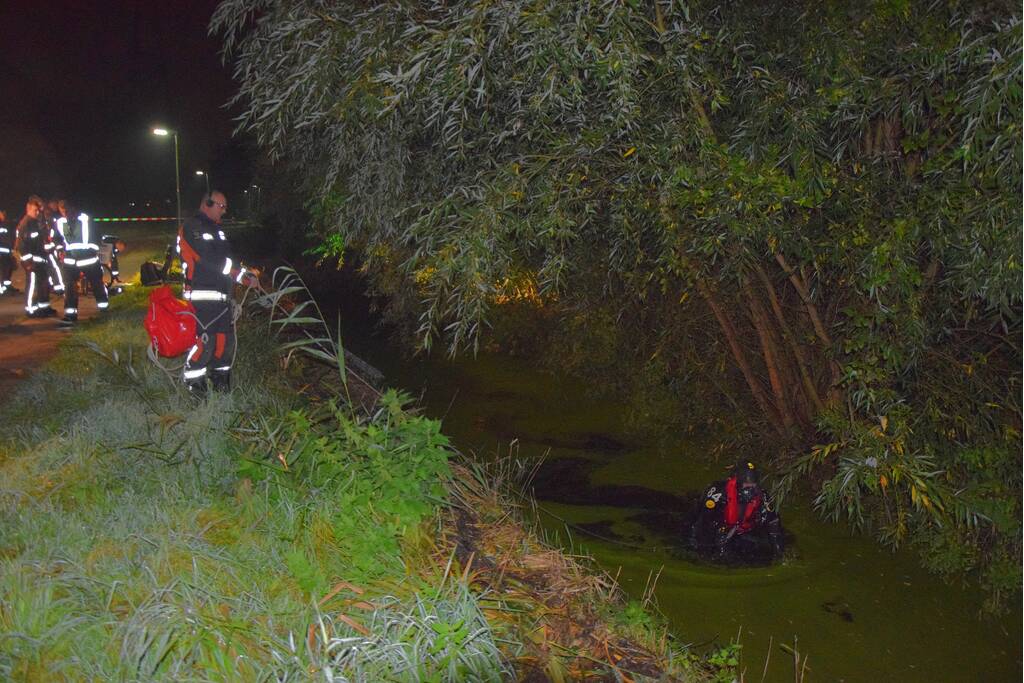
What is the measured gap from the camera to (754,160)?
244 inches

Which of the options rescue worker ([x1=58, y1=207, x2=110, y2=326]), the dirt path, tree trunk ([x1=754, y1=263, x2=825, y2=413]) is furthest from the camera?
rescue worker ([x1=58, y1=207, x2=110, y2=326])

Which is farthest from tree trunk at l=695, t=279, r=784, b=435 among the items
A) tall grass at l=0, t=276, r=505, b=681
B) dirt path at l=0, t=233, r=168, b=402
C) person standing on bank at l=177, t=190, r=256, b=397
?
dirt path at l=0, t=233, r=168, b=402

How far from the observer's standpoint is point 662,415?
11766mm

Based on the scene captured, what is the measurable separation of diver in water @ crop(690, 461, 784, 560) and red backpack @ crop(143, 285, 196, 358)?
4.28m

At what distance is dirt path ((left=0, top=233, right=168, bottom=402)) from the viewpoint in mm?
9984

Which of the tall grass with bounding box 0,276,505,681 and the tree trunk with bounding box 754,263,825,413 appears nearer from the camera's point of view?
the tall grass with bounding box 0,276,505,681

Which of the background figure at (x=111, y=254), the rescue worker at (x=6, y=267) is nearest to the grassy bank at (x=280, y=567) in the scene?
the rescue worker at (x=6, y=267)

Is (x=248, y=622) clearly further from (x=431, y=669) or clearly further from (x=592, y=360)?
(x=592, y=360)

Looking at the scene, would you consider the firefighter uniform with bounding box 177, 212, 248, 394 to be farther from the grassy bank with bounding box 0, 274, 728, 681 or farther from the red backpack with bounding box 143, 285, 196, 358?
the grassy bank with bounding box 0, 274, 728, 681

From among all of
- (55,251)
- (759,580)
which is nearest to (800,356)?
(759,580)

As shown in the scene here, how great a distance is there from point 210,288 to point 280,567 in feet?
12.2

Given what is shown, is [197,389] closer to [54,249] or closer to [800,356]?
[800,356]

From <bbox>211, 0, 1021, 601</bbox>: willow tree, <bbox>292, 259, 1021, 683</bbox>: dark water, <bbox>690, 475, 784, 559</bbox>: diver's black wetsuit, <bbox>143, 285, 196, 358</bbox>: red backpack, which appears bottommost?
<bbox>292, 259, 1021, 683</bbox>: dark water

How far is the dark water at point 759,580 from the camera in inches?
251
